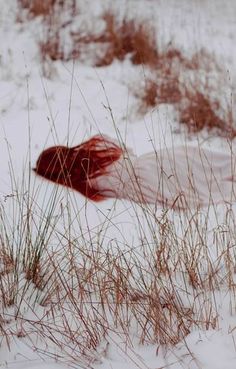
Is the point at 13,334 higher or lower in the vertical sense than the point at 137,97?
lower

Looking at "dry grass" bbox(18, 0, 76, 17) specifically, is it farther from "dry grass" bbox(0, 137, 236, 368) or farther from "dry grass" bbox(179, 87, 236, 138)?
"dry grass" bbox(0, 137, 236, 368)

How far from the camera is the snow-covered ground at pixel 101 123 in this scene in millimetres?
2160

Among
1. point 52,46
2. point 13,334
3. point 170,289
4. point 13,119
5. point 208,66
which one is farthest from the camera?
point 52,46

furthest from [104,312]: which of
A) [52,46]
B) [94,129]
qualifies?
[52,46]

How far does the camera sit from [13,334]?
2.22 metres

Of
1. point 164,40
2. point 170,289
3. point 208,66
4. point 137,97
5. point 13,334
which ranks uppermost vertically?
point 164,40

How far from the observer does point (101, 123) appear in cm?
530

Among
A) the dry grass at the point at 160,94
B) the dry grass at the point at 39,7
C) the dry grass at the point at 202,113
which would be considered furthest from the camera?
the dry grass at the point at 39,7

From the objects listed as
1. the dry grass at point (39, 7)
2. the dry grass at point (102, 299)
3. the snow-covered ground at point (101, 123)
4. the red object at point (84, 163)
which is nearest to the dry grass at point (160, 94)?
the snow-covered ground at point (101, 123)

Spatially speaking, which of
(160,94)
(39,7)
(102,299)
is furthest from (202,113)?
(102,299)

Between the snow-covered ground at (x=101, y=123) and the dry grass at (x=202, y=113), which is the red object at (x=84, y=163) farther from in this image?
the dry grass at (x=202, y=113)

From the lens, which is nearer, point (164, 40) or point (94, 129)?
point (94, 129)

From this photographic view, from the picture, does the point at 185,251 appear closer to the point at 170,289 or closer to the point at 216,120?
the point at 170,289

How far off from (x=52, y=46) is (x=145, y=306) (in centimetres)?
498
